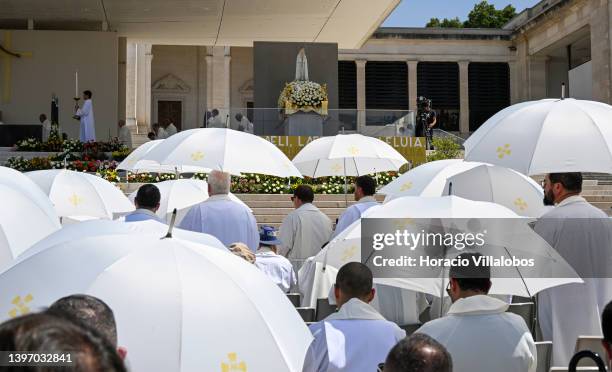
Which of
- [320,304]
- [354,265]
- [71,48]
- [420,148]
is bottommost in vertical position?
[320,304]

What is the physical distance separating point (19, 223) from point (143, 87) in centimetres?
3980

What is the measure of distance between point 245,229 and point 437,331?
12.3ft

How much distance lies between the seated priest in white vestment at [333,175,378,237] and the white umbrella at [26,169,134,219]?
8.80ft

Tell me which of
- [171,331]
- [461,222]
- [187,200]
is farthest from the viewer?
[187,200]

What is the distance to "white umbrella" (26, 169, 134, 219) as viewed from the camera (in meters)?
9.16

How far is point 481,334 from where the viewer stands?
3938 mm

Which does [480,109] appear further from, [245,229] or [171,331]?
[171,331]

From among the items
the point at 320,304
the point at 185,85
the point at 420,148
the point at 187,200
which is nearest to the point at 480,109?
the point at 185,85

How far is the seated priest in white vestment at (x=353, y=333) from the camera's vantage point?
385 cm

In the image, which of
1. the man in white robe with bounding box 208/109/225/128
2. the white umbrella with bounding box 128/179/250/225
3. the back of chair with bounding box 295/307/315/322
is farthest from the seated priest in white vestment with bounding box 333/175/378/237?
the man in white robe with bounding box 208/109/225/128

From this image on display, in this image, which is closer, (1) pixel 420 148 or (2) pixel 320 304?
(2) pixel 320 304

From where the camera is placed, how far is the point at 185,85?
49.5 meters

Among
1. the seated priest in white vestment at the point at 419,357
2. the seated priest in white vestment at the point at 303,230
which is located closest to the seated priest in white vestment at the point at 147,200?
the seated priest in white vestment at the point at 303,230

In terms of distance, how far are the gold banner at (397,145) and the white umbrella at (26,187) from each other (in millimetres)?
18574
